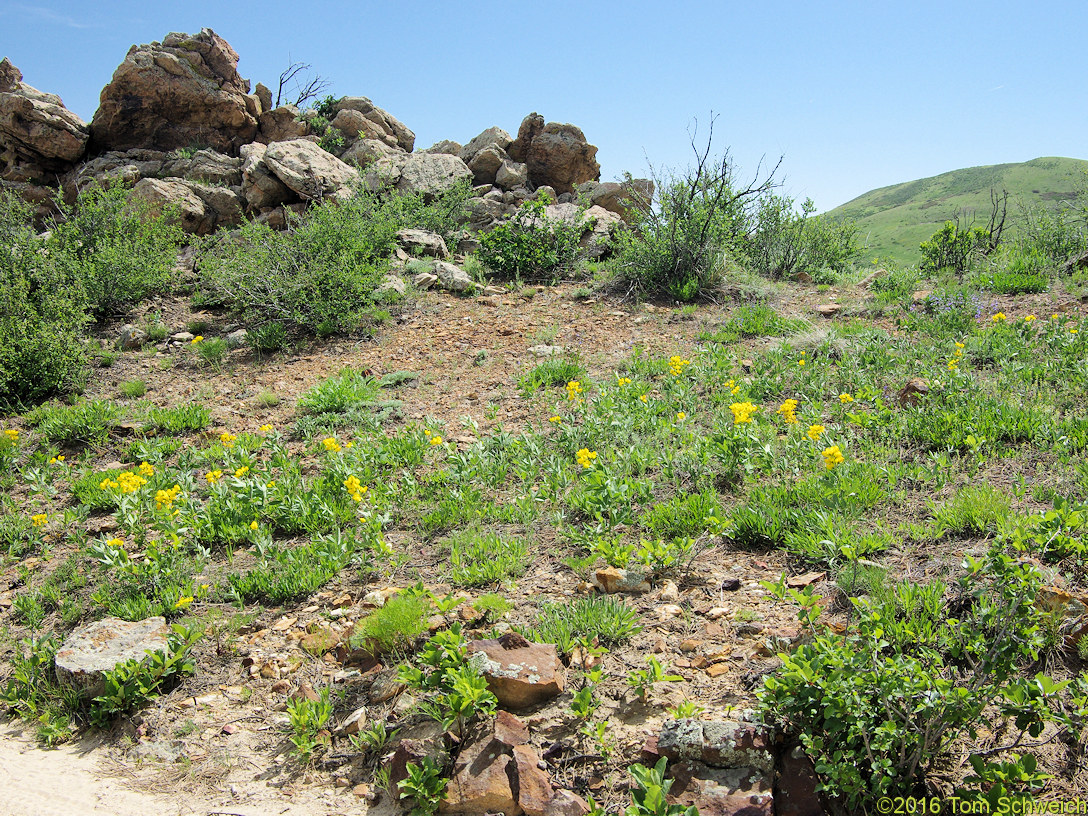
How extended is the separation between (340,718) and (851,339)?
6.78 m

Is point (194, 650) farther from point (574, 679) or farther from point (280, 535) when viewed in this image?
point (574, 679)

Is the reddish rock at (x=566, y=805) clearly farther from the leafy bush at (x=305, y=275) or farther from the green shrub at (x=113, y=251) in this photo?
the green shrub at (x=113, y=251)

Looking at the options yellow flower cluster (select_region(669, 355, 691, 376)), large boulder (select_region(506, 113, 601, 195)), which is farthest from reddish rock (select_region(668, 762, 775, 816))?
large boulder (select_region(506, 113, 601, 195))

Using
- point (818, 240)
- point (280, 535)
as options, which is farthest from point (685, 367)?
point (818, 240)

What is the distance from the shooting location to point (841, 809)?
226 centimetres

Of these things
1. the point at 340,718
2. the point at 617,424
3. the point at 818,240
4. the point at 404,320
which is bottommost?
the point at 340,718

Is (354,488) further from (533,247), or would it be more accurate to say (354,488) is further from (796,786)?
(533,247)

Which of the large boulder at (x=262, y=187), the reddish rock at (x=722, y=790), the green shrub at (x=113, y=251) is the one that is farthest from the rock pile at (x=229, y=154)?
the reddish rock at (x=722, y=790)

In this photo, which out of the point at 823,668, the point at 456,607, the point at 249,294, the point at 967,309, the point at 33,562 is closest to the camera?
the point at 823,668

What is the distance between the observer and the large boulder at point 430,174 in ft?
47.9

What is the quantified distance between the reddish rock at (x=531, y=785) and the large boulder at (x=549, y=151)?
16811 millimetres

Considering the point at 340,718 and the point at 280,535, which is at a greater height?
the point at 280,535

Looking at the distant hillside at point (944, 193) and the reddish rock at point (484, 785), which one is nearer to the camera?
the reddish rock at point (484, 785)

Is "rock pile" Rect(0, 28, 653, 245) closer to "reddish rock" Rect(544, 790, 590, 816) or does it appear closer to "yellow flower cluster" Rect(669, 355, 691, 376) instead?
"yellow flower cluster" Rect(669, 355, 691, 376)
